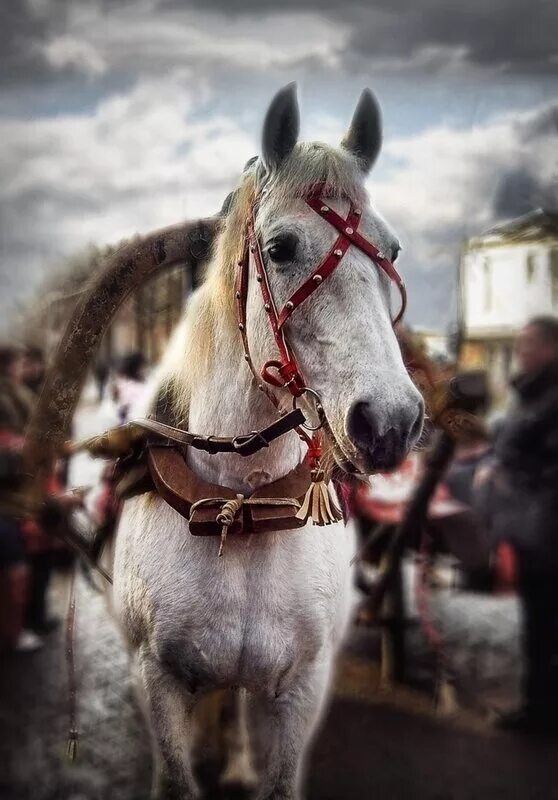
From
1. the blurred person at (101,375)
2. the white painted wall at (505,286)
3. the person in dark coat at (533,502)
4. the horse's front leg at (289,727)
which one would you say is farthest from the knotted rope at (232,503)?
the person in dark coat at (533,502)

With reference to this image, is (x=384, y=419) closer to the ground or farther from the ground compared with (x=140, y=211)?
closer to the ground

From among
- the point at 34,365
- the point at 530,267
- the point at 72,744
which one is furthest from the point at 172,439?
the point at 530,267

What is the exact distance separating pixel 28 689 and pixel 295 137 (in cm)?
168

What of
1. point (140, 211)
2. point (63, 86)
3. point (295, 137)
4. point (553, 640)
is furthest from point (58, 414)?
point (553, 640)

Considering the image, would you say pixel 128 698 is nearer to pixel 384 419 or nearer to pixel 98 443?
pixel 98 443

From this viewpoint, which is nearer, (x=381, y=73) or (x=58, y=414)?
(x=58, y=414)

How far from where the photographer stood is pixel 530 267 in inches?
77.5

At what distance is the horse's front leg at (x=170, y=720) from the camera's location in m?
1.39

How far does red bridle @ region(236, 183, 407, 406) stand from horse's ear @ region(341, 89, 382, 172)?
0.16 m

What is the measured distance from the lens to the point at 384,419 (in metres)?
1.01

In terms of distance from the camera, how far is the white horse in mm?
1145

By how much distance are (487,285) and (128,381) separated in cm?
101

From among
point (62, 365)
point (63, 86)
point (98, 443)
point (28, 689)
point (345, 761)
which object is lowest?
point (345, 761)

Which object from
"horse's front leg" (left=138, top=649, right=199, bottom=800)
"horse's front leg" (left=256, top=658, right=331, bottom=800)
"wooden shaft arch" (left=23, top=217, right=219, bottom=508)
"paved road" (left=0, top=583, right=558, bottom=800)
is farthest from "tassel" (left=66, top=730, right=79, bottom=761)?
"wooden shaft arch" (left=23, top=217, right=219, bottom=508)
